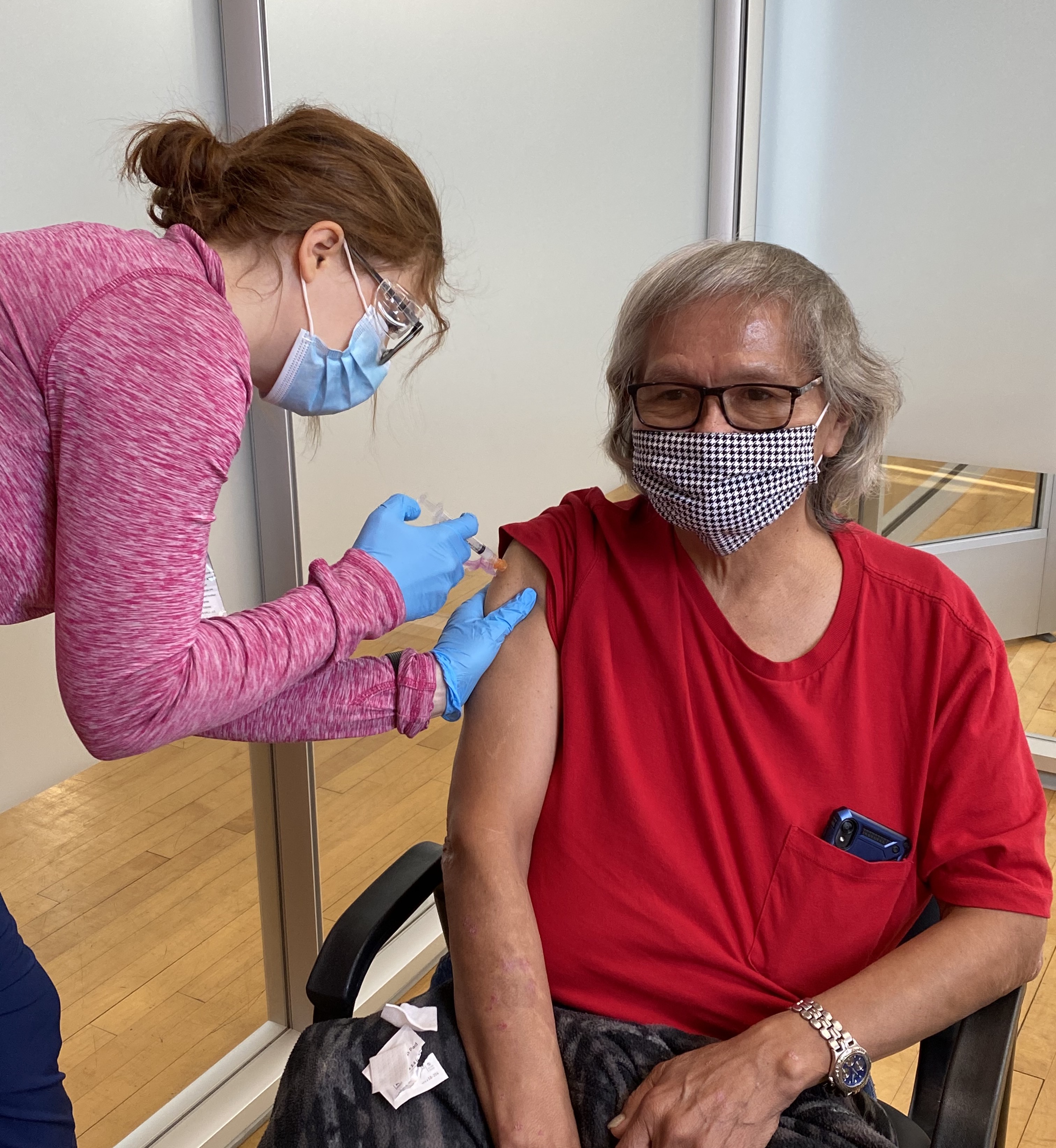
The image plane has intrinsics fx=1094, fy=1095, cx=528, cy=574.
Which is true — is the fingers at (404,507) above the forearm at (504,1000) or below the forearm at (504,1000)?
above

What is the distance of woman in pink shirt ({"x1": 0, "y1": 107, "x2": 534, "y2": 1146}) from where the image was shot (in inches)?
37.5

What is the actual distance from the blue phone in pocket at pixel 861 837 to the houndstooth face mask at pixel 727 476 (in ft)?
1.21

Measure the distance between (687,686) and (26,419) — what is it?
0.83 metres

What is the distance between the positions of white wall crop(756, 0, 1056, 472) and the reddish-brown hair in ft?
7.49

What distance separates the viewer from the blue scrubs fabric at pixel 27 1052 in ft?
3.80

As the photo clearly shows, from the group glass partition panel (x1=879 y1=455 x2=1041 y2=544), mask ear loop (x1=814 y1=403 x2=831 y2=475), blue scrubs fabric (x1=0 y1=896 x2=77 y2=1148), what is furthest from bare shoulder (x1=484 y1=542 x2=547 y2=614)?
glass partition panel (x1=879 y1=455 x2=1041 y2=544)

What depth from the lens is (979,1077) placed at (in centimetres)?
124

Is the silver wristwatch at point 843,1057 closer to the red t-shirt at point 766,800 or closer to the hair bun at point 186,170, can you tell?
the red t-shirt at point 766,800

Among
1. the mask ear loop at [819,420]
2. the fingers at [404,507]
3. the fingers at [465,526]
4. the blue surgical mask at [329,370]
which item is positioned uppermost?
the blue surgical mask at [329,370]

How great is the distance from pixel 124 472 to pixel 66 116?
0.84 metres

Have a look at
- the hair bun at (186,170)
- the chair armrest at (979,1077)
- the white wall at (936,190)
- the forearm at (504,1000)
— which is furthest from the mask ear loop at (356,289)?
the white wall at (936,190)

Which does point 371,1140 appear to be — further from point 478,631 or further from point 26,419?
point 26,419

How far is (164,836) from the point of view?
1.98 meters

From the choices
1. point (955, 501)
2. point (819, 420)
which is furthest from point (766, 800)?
point (955, 501)
